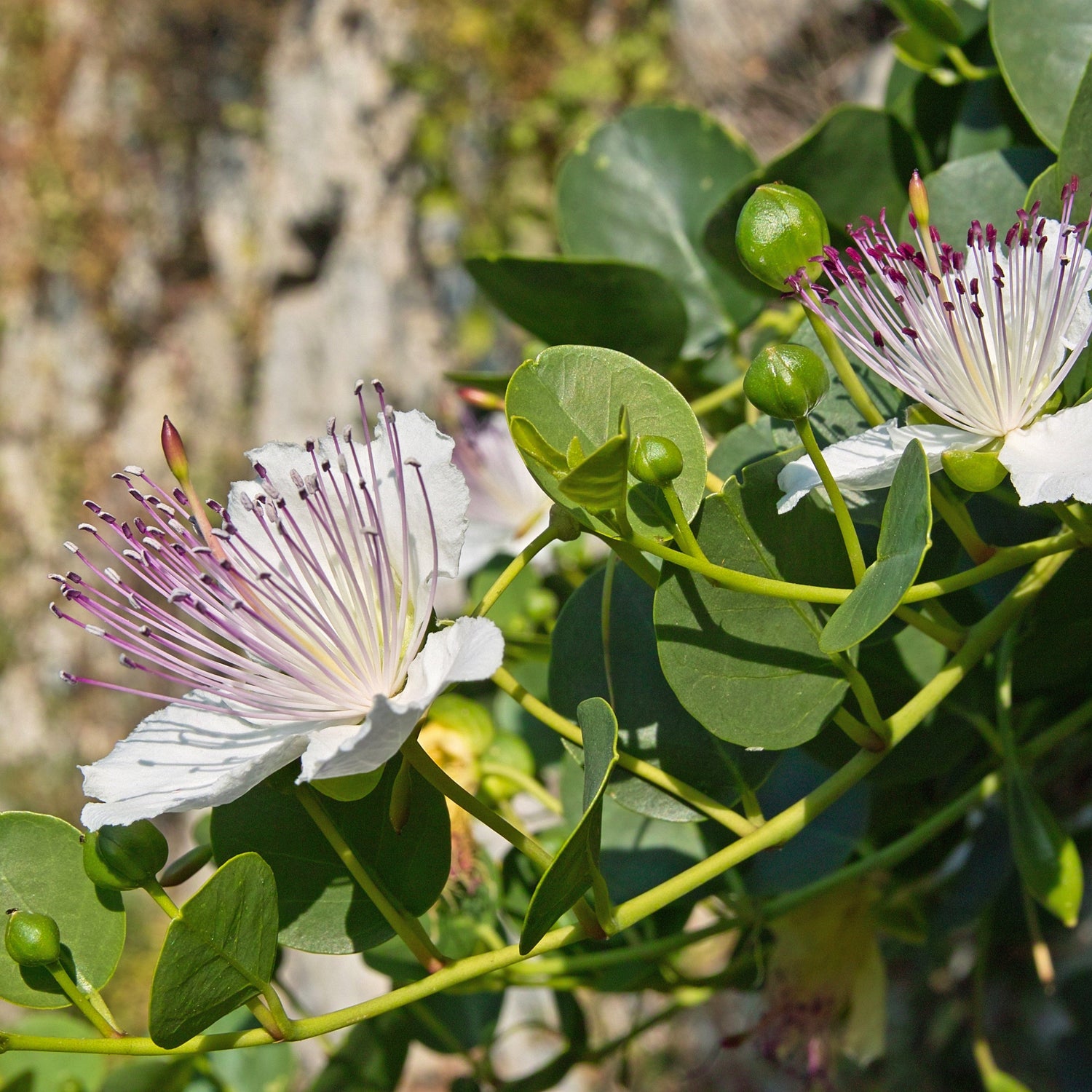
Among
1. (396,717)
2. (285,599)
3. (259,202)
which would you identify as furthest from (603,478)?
(259,202)

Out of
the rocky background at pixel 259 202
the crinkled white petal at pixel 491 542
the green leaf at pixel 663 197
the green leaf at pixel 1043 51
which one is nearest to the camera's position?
the green leaf at pixel 1043 51

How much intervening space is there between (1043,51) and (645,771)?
1.66 ft

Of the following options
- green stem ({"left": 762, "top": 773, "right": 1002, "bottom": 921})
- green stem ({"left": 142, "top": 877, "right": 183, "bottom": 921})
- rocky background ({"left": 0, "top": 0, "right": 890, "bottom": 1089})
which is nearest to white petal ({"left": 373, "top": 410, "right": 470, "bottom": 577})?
green stem ({"left": 142, "top": 877, "right": 183, "bottom": 921})

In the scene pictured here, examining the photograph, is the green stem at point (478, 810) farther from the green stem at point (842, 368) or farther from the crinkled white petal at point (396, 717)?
the green stem at point (842, 368)

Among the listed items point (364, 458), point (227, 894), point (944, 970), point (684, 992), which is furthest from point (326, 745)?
point (944, 970)

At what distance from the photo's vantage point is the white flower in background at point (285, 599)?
0.54 metres

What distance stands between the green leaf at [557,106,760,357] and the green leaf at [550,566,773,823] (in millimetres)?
377

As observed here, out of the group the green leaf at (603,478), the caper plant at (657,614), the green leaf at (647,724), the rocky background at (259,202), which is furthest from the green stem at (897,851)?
the rocky background at (259,202)

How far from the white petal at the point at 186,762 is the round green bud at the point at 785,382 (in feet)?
0.88

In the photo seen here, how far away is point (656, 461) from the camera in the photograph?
17.6 inches

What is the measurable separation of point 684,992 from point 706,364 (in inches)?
21.0

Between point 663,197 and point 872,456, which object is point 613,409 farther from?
point 663,197

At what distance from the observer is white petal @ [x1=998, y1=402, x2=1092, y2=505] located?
46 cm

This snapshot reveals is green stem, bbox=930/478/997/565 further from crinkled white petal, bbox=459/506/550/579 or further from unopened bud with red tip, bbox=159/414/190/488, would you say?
crinkled white petal, bbox=459/506/550/579
